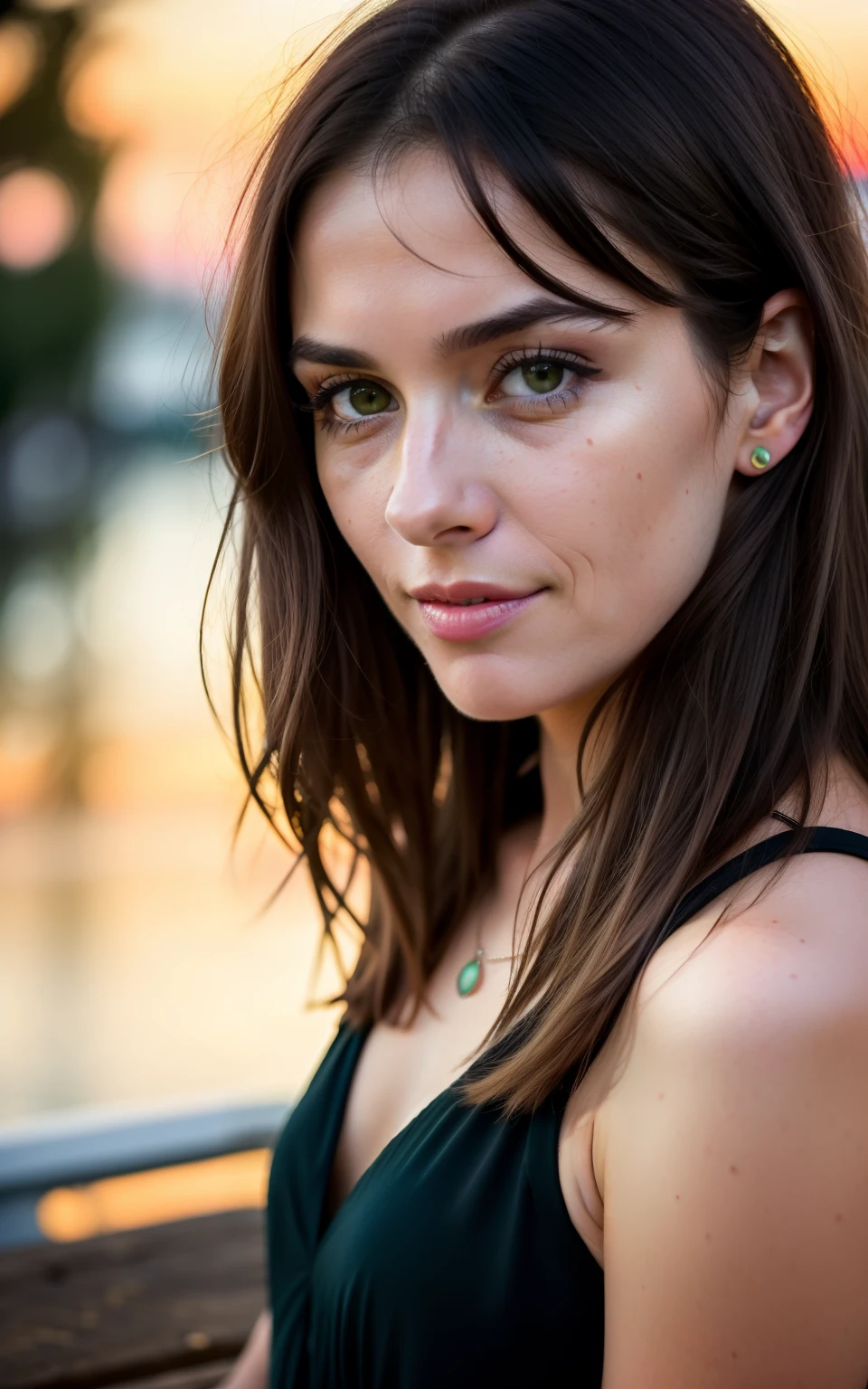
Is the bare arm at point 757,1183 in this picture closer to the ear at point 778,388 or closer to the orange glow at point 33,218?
the ear at point 778,388

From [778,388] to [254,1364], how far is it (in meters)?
1.28

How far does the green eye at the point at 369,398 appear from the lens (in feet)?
4.35

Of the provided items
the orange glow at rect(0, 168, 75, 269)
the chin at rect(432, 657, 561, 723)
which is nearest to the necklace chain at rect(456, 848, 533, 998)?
the chin at rect(432, 657, 561, 723)

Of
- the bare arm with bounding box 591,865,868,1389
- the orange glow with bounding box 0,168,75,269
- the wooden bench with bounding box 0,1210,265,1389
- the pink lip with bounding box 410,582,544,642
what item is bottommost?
the wooden bench with bounding box 0,1210,265,1389

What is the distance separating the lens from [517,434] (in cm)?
121

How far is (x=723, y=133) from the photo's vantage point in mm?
1194

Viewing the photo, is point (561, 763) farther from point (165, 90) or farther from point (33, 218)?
point (165, 90)

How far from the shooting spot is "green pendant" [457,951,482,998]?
158 centimetres

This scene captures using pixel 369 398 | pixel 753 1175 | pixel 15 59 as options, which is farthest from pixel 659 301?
pixel 15 59

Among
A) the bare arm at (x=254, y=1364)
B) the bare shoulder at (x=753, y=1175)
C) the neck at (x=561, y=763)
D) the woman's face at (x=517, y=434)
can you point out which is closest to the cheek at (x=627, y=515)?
the woman's face at (x=517, y=434)

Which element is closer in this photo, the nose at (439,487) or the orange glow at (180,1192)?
the nose at (439,487)

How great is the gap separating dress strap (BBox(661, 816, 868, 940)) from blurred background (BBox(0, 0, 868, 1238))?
4.26 feet

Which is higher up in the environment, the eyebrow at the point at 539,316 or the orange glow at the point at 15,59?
the orange glow at the point at 15,59

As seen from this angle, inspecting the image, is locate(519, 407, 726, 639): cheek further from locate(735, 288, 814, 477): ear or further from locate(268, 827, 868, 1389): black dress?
locate(268, 827, 868, 1389): black dress
